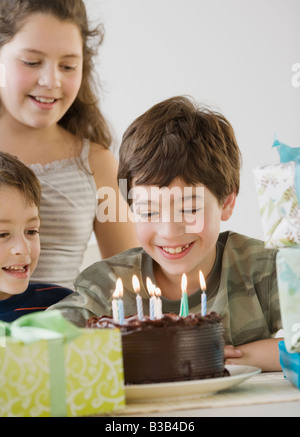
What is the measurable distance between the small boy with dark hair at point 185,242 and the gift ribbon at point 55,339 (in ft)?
1.81

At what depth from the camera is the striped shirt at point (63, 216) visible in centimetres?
190

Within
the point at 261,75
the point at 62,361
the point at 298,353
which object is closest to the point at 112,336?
the point at 62,361

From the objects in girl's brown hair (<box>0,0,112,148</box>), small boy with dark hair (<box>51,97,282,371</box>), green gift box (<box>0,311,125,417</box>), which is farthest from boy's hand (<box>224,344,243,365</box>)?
girl's brown hair (<box>0,0,112,148</box>)

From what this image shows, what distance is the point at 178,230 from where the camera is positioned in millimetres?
1345

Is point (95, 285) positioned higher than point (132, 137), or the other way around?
point (132, 137)

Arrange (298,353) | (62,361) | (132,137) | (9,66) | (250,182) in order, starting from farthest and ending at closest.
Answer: (250,182), (9,66), (132,137), (298,353), (62,361)

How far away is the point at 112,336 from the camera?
2.59ft

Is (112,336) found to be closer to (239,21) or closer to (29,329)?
(29,329)

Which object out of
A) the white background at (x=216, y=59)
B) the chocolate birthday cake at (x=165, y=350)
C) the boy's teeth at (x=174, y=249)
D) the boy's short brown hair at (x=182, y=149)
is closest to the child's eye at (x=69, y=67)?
the boy's short brown hair at (x=182, y=149)

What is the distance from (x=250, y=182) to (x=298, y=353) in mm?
2272

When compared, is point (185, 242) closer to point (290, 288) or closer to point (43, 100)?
point (290, 288)

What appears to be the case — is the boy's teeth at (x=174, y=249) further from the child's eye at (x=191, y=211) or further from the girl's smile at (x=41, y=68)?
the girl's smile at (x=41, y=68)

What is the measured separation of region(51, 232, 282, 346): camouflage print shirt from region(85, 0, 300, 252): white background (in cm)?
182

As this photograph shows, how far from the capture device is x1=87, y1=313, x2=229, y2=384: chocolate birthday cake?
877mm
